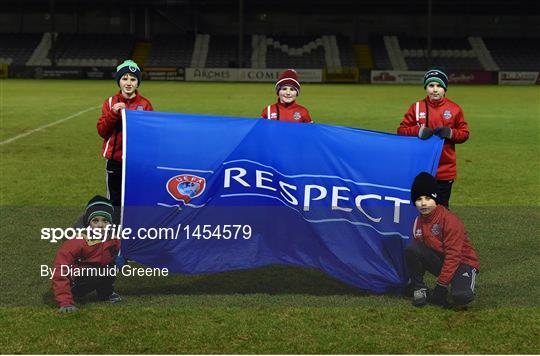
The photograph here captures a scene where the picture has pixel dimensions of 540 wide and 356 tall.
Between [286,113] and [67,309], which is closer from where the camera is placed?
[67,309]

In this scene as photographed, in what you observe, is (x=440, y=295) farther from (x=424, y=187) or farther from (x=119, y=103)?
(x=119, y=103)

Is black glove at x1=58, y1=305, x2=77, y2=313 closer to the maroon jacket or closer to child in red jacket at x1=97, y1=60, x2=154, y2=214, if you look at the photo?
child in red jacket at x1=97, y1=60, x2=154, y2=214

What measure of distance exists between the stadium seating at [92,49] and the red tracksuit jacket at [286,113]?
161 ft

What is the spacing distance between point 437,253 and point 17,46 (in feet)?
186

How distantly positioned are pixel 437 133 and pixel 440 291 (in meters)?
1.39

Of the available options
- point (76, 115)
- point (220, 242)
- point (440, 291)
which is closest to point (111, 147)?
point (220, 242)

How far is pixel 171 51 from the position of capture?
2259 inches

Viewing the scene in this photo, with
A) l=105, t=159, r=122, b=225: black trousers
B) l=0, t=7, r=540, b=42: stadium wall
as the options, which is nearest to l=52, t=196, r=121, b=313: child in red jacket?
l=105, t=159, r=122, b=225: black trousers

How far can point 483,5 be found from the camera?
6028 cm

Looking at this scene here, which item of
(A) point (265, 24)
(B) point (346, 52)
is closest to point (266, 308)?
(B) point (346, 52)

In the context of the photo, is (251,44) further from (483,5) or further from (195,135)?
(195,135)

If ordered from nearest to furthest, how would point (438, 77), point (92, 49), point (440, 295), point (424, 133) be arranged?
point (440, 295) → point (424, 133) → point (438, 77) → point (92, 49)

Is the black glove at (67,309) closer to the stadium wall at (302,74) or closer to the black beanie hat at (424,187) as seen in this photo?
the black beanie hat at (424,187)

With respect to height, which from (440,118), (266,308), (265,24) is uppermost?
(265,24)
